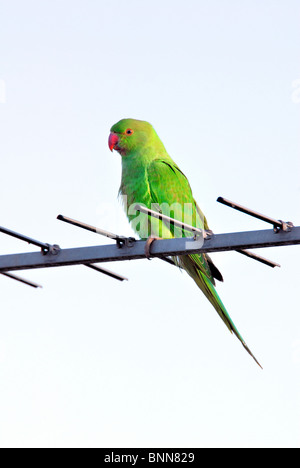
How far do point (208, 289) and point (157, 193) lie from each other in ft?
3.74

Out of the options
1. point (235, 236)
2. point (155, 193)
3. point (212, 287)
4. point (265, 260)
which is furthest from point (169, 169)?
point (235, 236)

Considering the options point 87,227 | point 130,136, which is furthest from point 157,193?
point 87,227

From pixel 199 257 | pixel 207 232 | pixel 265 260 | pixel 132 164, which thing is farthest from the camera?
pixel 132 164

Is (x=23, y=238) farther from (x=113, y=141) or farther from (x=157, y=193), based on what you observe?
(x=113, y=141)

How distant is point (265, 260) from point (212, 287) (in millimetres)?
2274

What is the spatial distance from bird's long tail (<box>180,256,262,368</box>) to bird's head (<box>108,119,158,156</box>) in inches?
60.0

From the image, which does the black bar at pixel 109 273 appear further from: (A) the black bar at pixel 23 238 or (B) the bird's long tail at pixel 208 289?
(B) the bird's long tail at pixel 208 289

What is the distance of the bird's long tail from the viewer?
5575mm

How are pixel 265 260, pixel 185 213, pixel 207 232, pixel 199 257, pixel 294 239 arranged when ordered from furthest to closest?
1. pixel 185 213
2. pixel 199 257
3. pixel 265 260
4. pixel 207 232
5. pixel 294 239

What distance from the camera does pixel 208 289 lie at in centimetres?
610

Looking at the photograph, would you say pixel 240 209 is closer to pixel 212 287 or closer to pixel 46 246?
pixel 46 246

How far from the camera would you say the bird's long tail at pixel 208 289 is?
557cm

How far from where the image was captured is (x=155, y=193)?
664 cm

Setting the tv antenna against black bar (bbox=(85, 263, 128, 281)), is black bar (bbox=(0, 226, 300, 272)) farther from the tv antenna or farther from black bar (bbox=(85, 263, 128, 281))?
black bar (bbox=(85, 263, 128, 281))
